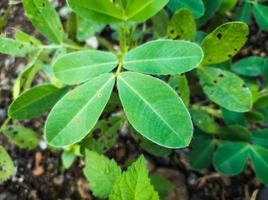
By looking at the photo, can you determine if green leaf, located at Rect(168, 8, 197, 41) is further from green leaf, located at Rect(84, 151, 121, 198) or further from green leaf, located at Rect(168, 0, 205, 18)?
green leaf, located at Rect(84, 151, 121, 198)

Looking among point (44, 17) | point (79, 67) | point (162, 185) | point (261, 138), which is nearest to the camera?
point (79, 67)

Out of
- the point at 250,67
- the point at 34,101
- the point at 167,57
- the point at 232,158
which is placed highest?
the point at 167,57

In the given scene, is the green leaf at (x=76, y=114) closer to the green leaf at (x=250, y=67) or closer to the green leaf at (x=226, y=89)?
the green leaf at (x=226, y=89)

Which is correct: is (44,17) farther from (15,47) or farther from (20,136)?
(20,136)

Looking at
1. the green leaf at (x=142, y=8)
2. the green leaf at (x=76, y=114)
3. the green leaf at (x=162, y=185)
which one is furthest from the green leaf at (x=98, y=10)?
the green leaf at (x=162, y=185)

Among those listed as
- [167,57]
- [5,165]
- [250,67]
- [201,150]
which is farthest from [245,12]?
[5,165]

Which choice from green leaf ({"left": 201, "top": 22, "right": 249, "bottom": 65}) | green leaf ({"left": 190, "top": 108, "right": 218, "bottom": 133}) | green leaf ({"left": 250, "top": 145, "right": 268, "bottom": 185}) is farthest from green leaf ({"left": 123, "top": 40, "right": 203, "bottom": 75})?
green leaf ({"left": 250, "top": 145, "right": 268, "bottom": 185})

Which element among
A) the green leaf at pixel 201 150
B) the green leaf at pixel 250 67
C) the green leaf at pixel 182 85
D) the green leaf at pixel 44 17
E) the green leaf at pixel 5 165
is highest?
the green leaf at pixel 44 17
